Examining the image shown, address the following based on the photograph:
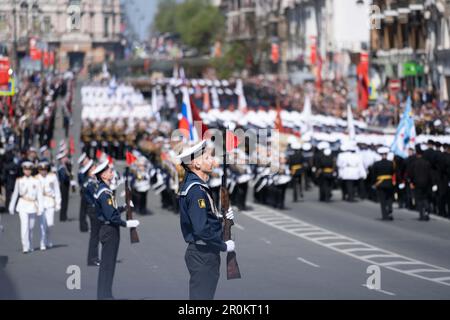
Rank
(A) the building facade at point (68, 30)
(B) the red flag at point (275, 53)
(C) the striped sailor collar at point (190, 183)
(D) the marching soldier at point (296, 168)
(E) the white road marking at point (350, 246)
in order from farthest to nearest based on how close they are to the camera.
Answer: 1. (B) the red flag at point (275, 53)
2. (A) the building facade at point (68, 30)
3. (D) the marching soldier at point (296, 168)
4. (E) the white road marking at point (350, 246)
5. (C) the striped sailor collar at point (190, 183)

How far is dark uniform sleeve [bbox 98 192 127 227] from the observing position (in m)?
19.1

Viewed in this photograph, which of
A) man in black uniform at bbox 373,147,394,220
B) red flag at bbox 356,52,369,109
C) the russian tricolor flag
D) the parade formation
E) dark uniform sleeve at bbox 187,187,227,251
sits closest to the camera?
dark uniform sleeve at bbox 187,187,227,251

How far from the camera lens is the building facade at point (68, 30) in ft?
216

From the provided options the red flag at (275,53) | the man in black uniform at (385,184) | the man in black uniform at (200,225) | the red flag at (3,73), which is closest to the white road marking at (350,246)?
the man in black uniform at (385,184)

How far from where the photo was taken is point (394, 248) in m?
27.1

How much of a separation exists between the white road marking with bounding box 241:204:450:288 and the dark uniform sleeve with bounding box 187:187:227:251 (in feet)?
24.5

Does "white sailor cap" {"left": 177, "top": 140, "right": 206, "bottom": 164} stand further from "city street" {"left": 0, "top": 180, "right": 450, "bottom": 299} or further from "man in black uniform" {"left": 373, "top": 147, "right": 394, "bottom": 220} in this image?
"man in black uniform" {"left": 373, "top": 147, "right": 394, "bottom": 220}

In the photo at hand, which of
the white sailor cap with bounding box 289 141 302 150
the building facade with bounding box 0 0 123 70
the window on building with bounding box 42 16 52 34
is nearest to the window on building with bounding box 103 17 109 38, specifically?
the building facade with bounding box 0 0 123 70

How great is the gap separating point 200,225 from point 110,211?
15.4 ft

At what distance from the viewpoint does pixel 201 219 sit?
48.1ft

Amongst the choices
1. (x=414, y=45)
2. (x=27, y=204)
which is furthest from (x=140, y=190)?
(x=414, y=45)

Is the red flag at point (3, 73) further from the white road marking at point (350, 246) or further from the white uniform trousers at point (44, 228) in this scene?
the white uniform trousers at point (44, 228)

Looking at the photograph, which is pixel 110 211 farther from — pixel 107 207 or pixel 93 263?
pixel 93 263

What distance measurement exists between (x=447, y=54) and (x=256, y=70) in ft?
158
